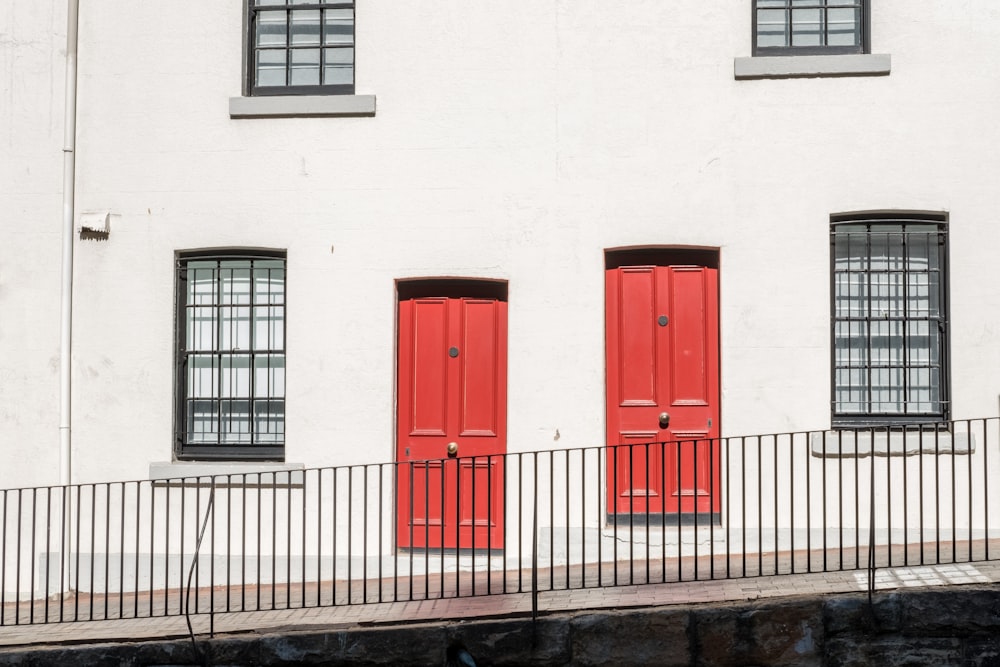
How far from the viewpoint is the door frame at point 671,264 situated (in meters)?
10.1

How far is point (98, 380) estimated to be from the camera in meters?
10.6

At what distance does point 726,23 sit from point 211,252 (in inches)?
190

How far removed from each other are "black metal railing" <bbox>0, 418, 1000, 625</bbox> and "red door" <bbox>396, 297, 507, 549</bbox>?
4 cm

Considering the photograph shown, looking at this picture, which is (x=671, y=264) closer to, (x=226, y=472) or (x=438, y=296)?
(x=438, y=296)

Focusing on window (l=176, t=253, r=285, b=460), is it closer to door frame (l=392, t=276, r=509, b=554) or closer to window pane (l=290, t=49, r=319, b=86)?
door frame (l=392, t=276, r=509, b=554)

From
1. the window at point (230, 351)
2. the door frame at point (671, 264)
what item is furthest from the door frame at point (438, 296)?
the window at point (230, 351)

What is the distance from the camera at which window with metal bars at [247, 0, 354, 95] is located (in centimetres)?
1076

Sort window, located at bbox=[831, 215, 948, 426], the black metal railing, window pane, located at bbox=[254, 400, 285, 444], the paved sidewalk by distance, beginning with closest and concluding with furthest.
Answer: the paved sidewalk
the black metal railing
window, located at bbox=[831, 215, 948, 426]
window pane, located at bbox=[254, 400, 285, 444]

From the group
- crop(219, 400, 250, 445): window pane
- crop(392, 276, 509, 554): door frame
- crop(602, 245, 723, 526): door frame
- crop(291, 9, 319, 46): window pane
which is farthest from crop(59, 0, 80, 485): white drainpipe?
crop(602, 245, 723, 526): door frame

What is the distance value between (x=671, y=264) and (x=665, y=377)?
95cm

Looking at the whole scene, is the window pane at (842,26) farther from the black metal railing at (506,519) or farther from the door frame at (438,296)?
the door frame at (438,296)

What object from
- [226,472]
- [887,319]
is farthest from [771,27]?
[226,472]

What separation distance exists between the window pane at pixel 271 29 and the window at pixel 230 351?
1.92 metres

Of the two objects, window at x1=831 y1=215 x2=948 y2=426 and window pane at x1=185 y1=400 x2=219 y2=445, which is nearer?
window at x1=831 y1=215 x2=948 y2=426
